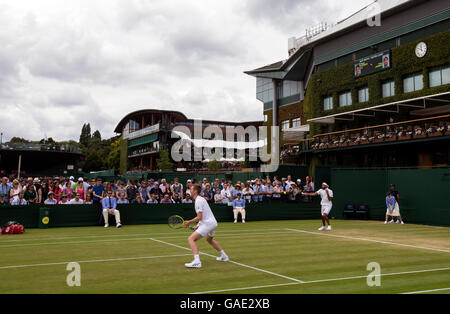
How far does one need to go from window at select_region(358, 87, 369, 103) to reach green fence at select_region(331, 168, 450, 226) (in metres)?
14.6

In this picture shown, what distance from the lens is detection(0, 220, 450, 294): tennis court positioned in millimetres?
7773

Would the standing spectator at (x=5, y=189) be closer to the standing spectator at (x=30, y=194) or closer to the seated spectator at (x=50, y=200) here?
the standing spectator at (x=30, y=194)

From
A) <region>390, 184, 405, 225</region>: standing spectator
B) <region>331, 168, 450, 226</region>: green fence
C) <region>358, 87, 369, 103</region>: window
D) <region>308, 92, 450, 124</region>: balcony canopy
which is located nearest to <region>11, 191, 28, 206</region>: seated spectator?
<region>331, 168, 450, 226</region>: green fence

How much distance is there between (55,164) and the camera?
87.0 metres

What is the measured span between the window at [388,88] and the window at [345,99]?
4098mm

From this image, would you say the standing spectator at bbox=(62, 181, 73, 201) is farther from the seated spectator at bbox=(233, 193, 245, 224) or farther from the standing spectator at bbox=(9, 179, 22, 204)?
the seated spectator at bbox=(233, 193, 245, 224)

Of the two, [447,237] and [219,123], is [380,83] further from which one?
[219,123]

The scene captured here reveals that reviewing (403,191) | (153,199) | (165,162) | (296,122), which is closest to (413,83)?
(403,191)

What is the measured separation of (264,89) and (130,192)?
41.3 m

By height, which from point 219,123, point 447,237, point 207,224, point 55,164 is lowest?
point 447,237

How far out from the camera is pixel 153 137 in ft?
262

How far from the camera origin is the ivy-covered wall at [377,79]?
33.7 meters
